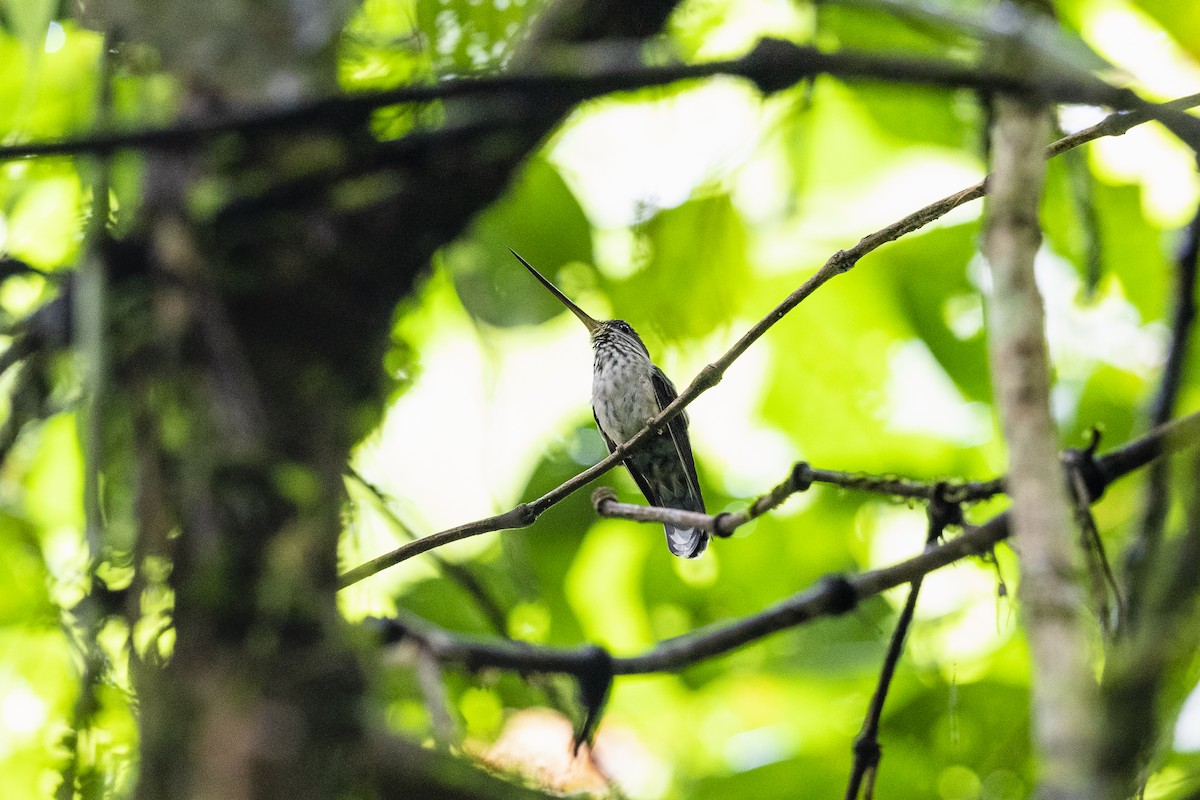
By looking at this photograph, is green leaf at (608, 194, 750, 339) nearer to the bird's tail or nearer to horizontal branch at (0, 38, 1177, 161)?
the bird's tail

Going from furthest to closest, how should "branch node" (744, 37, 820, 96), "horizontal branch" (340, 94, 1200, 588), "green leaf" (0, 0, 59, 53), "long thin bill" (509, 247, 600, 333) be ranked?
"long thin bill" (509, 247, 600, 333)
"green leaf" (0, 0, 59, 53)
"horizontal branch" (340, 94, 1200, 588)
"branch node" (744, 37, 820, 96)

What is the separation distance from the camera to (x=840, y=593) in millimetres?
1064

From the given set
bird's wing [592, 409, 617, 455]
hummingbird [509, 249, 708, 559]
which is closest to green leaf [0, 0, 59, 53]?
hummingbird [509, 249, 708, 559]

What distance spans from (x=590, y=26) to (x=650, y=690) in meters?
1.79

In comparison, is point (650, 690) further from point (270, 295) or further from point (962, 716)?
point (270, 295)

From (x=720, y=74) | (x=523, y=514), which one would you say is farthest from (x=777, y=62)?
(x=523, y=514)

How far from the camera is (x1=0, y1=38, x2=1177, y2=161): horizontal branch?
0.74 m

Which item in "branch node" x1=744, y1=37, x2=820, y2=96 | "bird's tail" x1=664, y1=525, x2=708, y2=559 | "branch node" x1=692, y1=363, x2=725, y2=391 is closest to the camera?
"branch node" x1=744, y1=37, x2=820, y2=96

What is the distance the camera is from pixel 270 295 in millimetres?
2197

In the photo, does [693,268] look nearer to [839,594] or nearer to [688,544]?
[688,544]

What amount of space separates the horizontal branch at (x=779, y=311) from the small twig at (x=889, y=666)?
0.28 meters

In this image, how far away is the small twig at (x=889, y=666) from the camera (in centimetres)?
119

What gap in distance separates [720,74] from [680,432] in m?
2.37

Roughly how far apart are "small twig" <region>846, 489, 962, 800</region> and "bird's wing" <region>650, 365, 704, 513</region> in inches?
54.7
